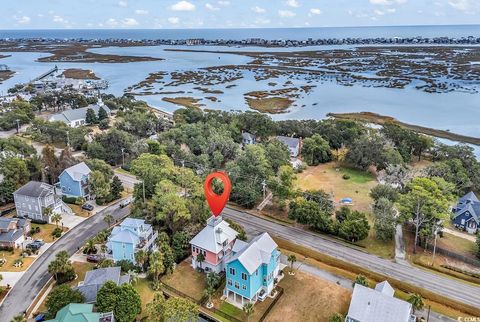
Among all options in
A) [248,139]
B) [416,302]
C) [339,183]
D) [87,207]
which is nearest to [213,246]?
[416,302]

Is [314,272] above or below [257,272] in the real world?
below

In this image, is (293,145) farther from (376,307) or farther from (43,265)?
(43,265)

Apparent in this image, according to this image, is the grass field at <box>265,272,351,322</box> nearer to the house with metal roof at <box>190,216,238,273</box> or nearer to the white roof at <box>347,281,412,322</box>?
the white roof at <box>347,281,412,322</box>

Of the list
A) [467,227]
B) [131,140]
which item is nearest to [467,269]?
[467,227]

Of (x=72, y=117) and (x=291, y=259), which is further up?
(x=72, y=117)

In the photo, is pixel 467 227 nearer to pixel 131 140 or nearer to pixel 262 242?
pixel 262 242

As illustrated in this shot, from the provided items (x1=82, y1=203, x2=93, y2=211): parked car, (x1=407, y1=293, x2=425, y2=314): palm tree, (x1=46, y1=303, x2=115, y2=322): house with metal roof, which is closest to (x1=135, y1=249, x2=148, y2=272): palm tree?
(x1=46, y1=303, x2=115, y2=322): house with metal roof
